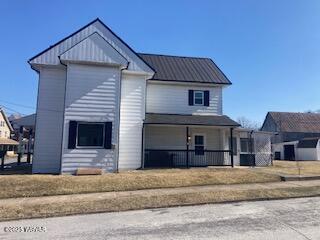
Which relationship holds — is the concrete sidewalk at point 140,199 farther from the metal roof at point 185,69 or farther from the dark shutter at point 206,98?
the metal roof at point 185,69

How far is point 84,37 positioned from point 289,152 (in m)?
35.8

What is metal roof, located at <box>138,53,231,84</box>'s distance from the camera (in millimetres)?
22750

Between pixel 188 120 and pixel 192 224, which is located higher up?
pixel 188 120

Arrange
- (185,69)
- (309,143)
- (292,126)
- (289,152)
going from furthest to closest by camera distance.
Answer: (292,126), (289,152), (309,143), (185,69)

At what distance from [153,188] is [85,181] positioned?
3198mm

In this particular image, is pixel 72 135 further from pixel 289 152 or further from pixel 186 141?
pixel 289 152

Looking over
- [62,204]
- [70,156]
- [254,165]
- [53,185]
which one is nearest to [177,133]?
[254,165]

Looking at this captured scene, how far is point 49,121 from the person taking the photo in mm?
17578

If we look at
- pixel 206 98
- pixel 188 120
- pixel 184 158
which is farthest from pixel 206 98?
pixel 184 158

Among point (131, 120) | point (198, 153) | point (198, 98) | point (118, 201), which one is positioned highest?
point (198, 98)

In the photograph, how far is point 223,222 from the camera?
8.24 m

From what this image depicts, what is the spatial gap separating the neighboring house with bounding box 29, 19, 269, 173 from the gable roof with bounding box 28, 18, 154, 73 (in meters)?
0.05

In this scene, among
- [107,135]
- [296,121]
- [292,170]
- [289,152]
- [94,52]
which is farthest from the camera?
[296,121]

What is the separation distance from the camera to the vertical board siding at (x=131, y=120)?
18562 mm
